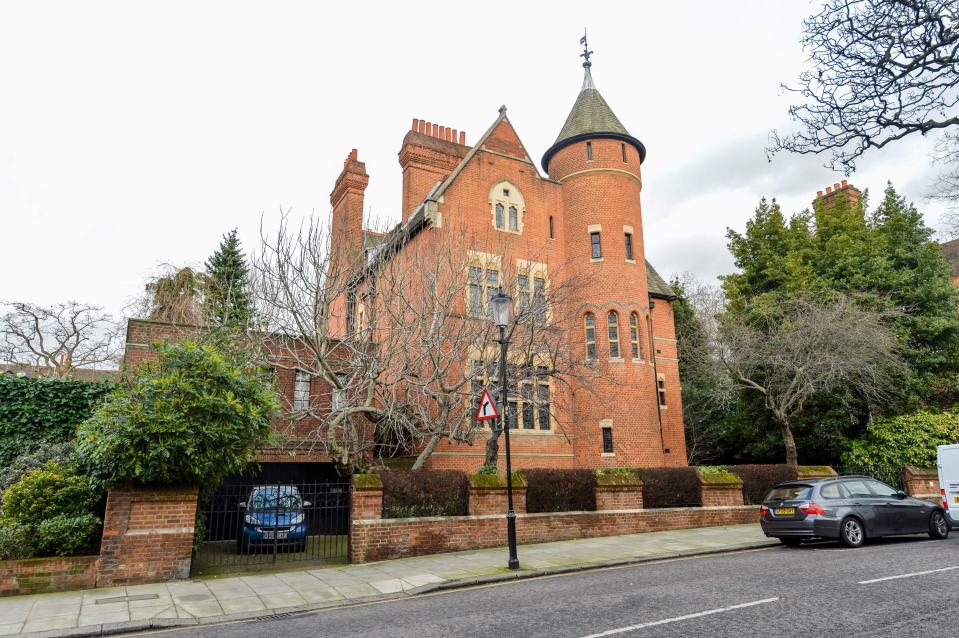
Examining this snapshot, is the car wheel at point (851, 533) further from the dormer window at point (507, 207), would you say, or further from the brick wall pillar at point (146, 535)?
the dormer window at point (507, 207)

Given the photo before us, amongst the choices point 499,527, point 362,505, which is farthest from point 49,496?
point 499,527

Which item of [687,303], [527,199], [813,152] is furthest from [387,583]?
[687,303]

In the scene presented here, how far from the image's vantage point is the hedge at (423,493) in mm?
12555

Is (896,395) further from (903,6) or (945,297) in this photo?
(903,6)

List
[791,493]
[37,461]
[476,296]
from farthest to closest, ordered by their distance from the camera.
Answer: [476,296] → [791,493] → [37,461]

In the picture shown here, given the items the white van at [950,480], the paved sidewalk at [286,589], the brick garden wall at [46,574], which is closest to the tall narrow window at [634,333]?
the white van at [950,480]

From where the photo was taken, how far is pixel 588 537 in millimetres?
14445

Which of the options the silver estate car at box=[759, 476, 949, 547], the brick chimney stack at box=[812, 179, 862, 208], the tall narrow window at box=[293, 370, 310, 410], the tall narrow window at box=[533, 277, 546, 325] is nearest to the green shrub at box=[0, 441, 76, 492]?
the tall narrow window at box=[293, 370, 310, 410]

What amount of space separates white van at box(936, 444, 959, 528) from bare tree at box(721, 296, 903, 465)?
20.4ft

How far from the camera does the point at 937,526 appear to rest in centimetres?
1274

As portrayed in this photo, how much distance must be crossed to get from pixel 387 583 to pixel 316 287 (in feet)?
25.1

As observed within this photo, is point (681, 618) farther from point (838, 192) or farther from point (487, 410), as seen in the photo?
point (838, 192)

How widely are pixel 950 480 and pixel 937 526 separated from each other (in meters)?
1.58

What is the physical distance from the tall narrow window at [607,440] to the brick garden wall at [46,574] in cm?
1771
